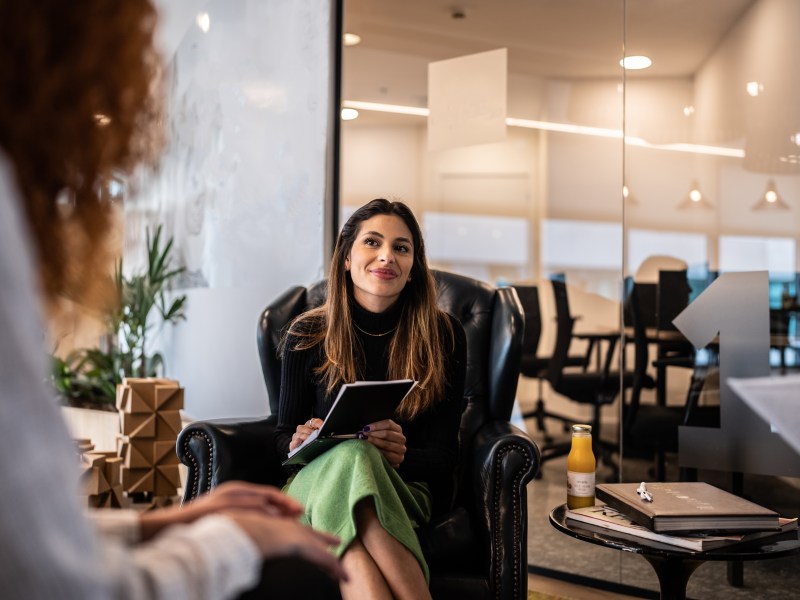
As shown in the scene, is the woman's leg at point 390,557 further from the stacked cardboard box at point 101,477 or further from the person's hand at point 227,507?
the stacked cardboard box at point 101,477

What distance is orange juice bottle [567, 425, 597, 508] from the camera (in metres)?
2.14

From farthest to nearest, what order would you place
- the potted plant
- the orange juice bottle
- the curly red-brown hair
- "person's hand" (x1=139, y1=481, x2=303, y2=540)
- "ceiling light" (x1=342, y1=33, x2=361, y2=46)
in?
the potted plant < "ceiling light" (x1=342, y1=33, x2=361, y2=46) < the orange juice bottle < "person's hand" (x1=139, y1=481, x2=303, y2=540) < the curly red-brown hair

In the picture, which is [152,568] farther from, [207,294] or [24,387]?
[207,294]

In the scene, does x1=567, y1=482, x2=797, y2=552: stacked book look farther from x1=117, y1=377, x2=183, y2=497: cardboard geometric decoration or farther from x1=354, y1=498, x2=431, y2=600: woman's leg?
x1=117, y1=377, x2=183, y2=497: cardboard geometric decoration

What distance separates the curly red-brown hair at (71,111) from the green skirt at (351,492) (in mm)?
1080

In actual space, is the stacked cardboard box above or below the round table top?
below

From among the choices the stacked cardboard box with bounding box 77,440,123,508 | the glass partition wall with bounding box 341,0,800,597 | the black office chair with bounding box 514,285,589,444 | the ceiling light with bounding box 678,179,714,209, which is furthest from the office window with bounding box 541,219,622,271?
the stacked cardboard box with bounding box 77,440,123,508

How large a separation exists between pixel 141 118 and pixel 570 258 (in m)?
2.47

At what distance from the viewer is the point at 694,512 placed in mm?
1864

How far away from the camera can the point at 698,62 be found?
2939 mm

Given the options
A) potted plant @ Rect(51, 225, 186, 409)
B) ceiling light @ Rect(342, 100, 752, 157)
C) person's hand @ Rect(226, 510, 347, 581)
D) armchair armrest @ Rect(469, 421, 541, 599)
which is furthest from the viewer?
potted plant @ Rect(51, 225, 186, 409)

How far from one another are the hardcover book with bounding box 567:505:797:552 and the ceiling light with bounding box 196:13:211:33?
11.0 ft

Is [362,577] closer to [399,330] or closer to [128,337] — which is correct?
[399,330]

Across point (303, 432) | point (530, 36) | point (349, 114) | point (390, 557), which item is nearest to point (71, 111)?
point (390, 557)
